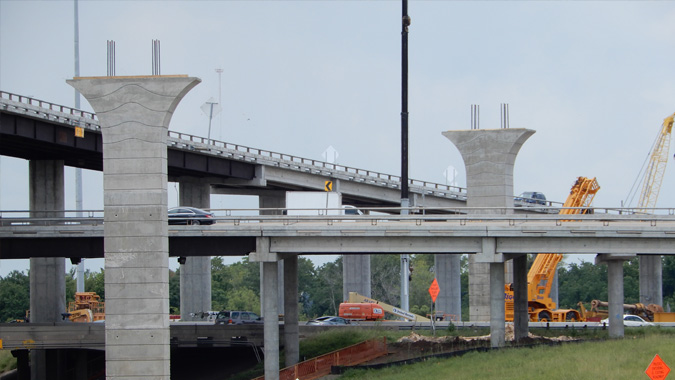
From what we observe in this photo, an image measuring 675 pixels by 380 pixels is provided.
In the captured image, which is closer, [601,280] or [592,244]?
[592,244]

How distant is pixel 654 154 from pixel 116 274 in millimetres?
84206

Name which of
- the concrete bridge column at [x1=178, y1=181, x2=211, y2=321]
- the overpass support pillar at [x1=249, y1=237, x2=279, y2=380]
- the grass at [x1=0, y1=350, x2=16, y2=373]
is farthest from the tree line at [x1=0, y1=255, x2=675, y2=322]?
the overpass support pillar at [x1=249, y1=237, x2=279, y2=380]

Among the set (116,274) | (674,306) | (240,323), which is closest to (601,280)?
(674,306)

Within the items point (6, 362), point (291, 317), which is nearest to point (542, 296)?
point (291, 317)

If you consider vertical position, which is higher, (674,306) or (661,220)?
(661,220)

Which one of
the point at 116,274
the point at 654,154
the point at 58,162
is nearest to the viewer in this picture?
the point at 116,274

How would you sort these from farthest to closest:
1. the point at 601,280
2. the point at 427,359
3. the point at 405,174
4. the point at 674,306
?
the point at 601,280 < the point at 674,306 < the point at 405,174 < the point at 427,359

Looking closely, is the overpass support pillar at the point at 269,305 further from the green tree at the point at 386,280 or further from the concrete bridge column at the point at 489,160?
the green tree at the point at 386,280

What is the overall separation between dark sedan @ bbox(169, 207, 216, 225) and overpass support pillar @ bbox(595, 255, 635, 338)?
2115 centimetres

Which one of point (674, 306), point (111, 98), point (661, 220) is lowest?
point (674, 306)

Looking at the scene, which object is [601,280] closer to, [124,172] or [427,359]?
[427,359]

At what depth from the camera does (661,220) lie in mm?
56062

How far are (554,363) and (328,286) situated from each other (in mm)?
133823

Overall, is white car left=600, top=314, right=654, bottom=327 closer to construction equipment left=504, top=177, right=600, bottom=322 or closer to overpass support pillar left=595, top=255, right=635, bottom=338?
construction equipment left=504, top=177, right=600, bottom=322
